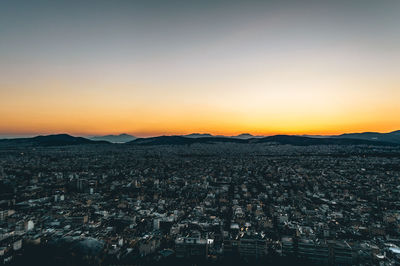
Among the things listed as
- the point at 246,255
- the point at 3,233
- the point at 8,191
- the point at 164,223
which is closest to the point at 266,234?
the point at 246,255

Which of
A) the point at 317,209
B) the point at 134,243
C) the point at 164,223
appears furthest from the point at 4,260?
the point at 317,209

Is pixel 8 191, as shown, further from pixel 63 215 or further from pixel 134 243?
pixel 134 243

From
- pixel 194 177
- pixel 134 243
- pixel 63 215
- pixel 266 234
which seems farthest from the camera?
pixel 194 177

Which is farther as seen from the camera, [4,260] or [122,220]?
[122,220]

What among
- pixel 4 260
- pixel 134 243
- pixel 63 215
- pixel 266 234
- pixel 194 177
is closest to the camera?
pixel 4 260

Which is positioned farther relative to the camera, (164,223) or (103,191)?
(103,191)

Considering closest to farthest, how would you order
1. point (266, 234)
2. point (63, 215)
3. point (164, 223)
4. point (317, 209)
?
point (266, 234) < point (164, 223) < point (63, 215) < point (317, 209)

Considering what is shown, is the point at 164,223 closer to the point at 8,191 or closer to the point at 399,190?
the point at 8,191

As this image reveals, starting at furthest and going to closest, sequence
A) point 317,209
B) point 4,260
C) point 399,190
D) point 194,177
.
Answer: point 194,177 < point 399,190 < point 317,209 < point 4,260

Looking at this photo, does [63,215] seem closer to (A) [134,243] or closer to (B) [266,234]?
Answer: (A) [134,243]
